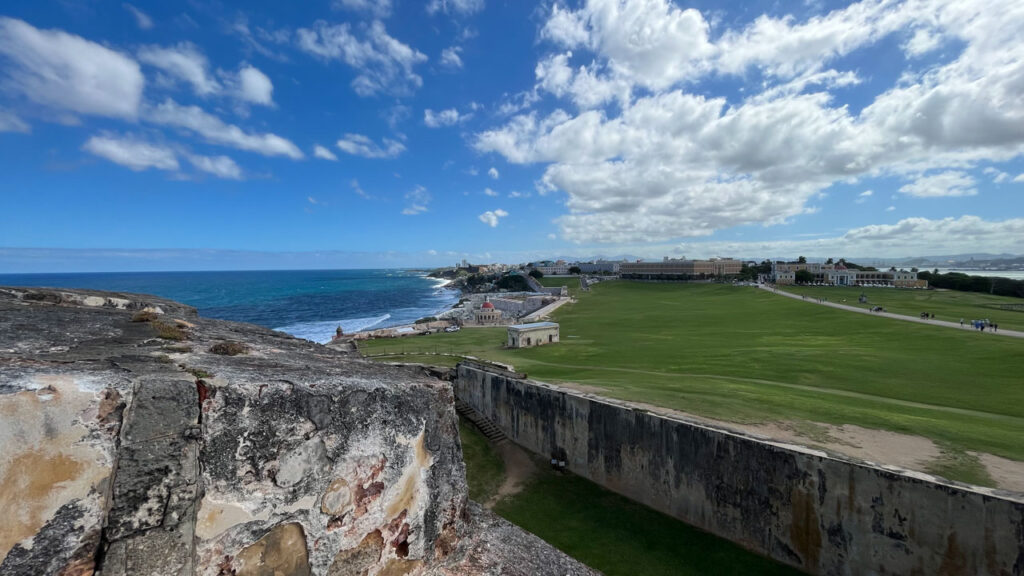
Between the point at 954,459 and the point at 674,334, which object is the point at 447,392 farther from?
the point at 674,334

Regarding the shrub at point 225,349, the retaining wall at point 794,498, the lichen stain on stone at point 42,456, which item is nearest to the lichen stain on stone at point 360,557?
the lichen stain on stone at point 42,456

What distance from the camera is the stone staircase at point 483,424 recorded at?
701 inches

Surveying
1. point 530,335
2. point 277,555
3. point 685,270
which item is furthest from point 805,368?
point 685,270

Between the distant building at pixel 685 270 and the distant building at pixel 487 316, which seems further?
the distant building at pixel 685 270

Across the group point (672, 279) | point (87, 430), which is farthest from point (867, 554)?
point (672, 279)

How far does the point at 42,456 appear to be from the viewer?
3652mm

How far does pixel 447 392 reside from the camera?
6.88m

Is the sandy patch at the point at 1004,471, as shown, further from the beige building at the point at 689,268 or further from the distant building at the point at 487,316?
the beige building at the point at 689,268

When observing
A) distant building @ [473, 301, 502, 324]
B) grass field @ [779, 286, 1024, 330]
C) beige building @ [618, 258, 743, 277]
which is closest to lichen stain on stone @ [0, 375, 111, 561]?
grass field @ [779, 286, 1024, 330]

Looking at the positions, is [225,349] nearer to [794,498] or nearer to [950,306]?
[794,498]

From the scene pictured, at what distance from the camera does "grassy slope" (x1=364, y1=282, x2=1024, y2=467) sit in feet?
43.2

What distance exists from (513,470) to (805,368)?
14.6 m

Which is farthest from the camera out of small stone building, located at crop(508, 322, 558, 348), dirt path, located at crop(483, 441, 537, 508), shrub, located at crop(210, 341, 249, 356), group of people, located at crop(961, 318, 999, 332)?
small stone building, located at crop(508, 322, 558, 348)

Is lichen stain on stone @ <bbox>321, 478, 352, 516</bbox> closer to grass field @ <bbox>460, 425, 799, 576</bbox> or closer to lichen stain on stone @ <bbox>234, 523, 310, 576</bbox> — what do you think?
lichen stain on stone @ <bbox>234, 523, 310, 576</bbox>
